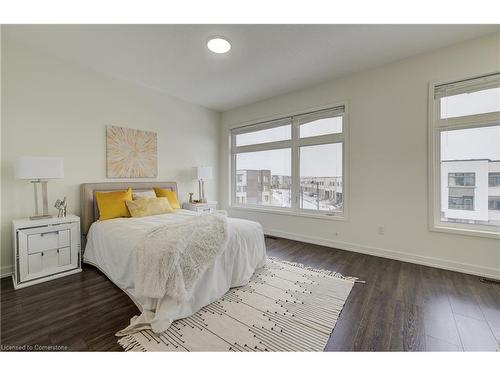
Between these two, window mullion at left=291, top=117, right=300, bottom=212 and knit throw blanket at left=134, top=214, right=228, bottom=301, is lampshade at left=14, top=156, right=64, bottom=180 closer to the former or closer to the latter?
knit throw blanket at left=134, top=214, right=228, bottom=301

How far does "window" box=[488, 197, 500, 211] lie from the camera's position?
8.19 ft

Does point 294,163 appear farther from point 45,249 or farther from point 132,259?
point 45,249

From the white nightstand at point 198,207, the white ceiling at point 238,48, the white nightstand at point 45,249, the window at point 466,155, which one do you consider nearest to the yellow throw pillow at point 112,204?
the white nightstand at point 45,249

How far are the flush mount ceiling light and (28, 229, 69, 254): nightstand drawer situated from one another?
278 centimetres

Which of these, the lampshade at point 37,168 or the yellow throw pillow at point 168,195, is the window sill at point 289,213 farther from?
the lampshade at point 37,168

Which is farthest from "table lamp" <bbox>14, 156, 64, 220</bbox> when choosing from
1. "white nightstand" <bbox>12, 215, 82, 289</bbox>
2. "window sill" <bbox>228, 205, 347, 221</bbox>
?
"window sill" <bbox>228, 205, 347, 221</bbox>

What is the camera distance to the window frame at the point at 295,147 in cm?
347

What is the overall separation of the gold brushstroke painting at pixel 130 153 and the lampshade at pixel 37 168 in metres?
0.83
